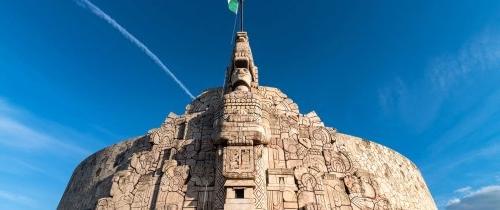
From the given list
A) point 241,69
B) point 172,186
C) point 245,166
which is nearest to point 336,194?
point 245,166

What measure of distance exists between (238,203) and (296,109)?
4.60 meters

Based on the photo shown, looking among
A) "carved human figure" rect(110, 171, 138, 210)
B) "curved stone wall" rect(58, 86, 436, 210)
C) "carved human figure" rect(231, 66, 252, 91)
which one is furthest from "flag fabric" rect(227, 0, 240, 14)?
"carved human figure" rect(110, 171, 138, 210)

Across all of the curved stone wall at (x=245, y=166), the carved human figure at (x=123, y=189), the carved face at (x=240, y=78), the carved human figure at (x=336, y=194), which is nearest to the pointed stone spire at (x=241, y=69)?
the carved face at (x=240, y=78)

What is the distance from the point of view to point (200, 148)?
391 inches

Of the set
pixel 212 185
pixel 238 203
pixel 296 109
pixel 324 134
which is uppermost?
pixel 296 109

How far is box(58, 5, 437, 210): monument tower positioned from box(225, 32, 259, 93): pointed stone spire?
3cm

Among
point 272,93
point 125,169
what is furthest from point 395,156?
point 125,169

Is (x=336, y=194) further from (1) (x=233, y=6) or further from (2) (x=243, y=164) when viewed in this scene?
(1) (x=233, y=6)

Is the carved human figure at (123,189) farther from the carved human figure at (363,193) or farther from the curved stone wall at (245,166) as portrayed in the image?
the carved human figure at (363,193)

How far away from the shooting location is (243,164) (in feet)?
28.6

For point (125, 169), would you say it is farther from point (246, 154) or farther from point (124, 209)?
point (246, 154)

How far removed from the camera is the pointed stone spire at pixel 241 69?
10812mm

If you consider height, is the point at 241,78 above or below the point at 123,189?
above

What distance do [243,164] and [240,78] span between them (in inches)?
125
